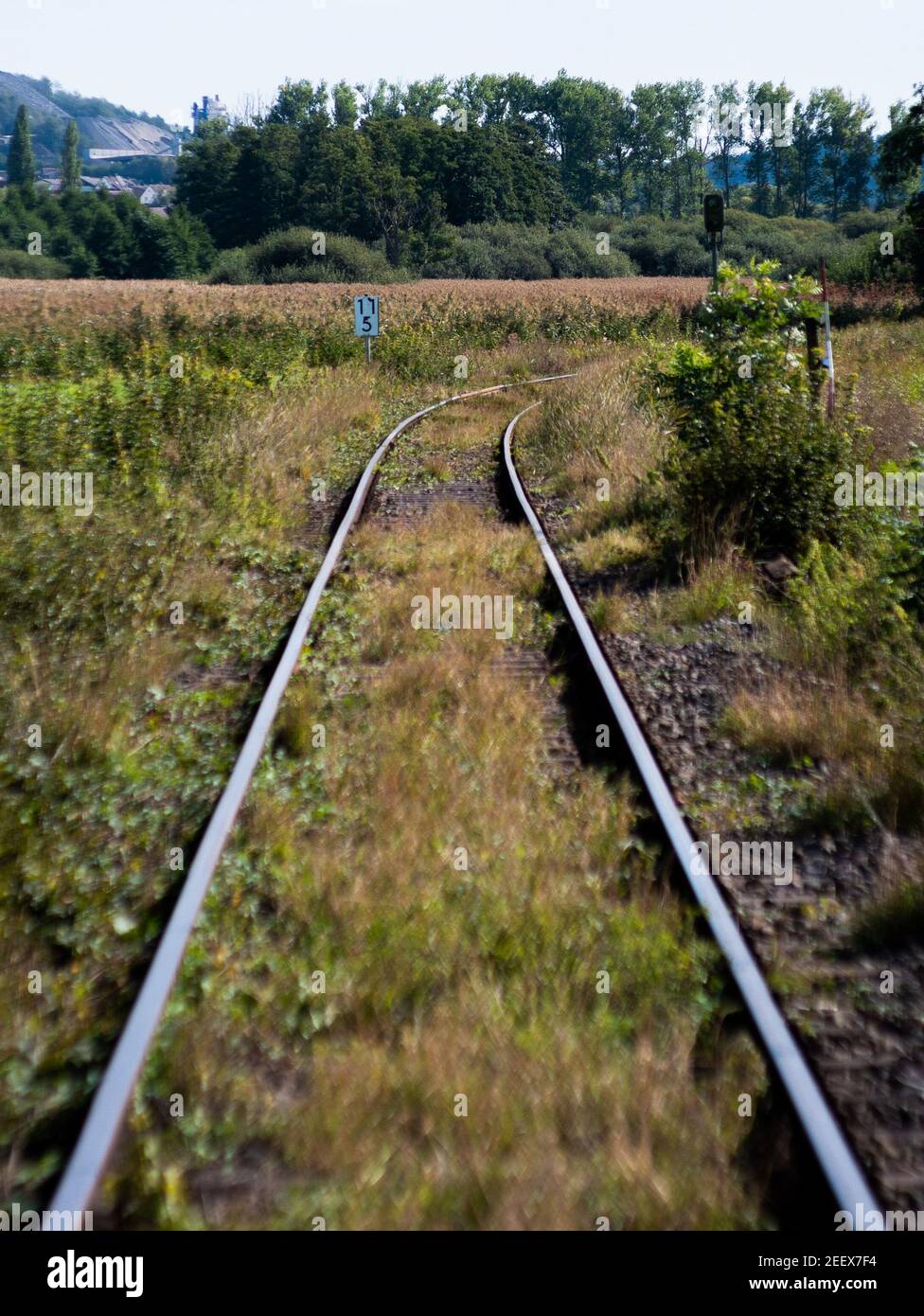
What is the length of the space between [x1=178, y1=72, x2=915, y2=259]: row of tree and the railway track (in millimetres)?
73287

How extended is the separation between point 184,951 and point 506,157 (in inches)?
3520

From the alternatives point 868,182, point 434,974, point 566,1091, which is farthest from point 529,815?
point 868,182

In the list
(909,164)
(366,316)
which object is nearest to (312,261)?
(909,164)

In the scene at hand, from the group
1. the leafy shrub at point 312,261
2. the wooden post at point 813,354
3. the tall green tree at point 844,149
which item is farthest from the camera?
the tall green tree at point 844,149

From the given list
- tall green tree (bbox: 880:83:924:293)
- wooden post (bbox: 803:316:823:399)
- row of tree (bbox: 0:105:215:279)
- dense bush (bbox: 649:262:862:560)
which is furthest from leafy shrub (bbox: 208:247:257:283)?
dense bush (bbox: 649:262:862:560)

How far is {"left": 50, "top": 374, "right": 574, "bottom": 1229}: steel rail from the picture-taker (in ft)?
7.72

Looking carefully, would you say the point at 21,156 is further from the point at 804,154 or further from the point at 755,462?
the point at 755,462

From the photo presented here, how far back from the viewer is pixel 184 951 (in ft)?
10.5

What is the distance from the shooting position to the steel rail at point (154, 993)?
2.35m

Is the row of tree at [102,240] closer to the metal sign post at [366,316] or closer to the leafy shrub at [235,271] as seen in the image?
the leafy shrub at [235,271]

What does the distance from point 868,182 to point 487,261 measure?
298 ft

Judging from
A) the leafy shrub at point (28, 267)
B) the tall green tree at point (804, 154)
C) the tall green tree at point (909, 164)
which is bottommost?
the tall green tree at point (909, 164)

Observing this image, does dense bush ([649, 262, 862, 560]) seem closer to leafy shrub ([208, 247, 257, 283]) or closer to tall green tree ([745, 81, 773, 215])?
leafy shrub ([208, 247, 257, 283])

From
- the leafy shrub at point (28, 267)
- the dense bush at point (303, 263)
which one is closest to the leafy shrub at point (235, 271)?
the dense bush at point (303, 263)
